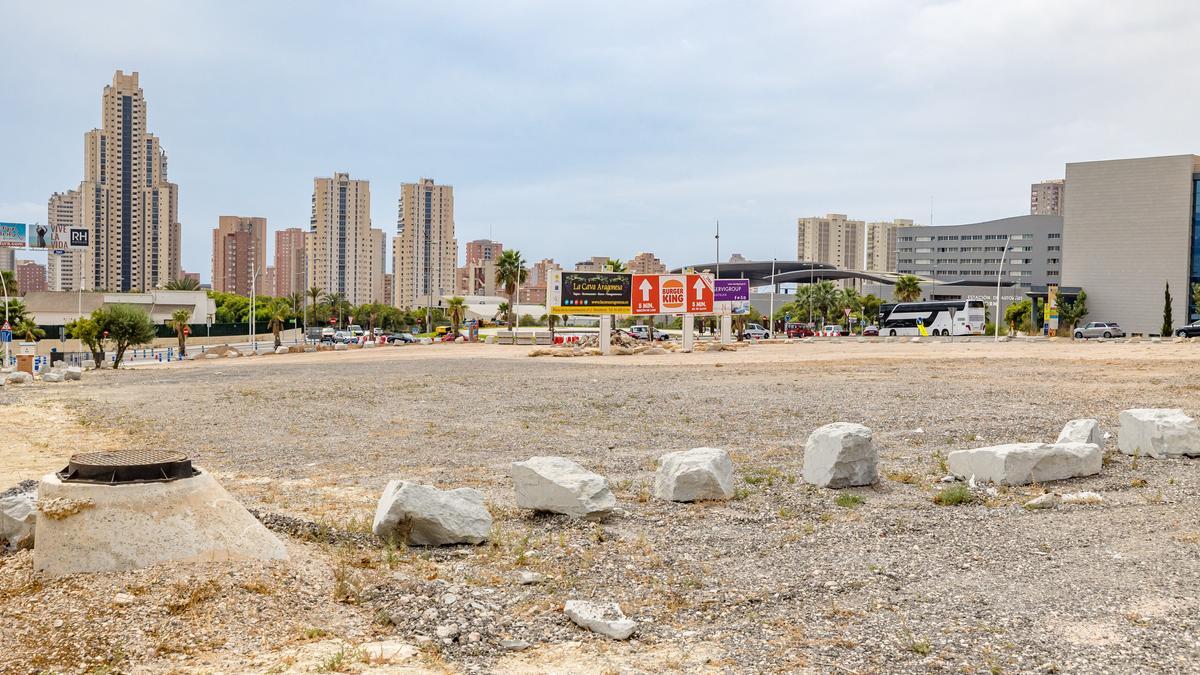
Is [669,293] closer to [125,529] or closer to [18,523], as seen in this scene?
[18,523]

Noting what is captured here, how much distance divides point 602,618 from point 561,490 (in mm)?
3310

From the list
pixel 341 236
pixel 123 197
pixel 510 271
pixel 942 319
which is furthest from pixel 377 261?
pixel 942 319

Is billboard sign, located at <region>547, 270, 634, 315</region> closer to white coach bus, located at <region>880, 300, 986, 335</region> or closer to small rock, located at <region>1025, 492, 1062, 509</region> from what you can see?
white coach bus, located at <region>880, 300, 986, 335</region>

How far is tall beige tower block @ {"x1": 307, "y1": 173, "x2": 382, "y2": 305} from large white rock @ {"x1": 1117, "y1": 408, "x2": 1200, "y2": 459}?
174 metres

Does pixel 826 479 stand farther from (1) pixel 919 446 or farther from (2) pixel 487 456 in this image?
(2) pixel 487 456

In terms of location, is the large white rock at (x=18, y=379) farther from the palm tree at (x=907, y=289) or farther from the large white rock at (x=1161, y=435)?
the palm tree at (x=907, y=289)

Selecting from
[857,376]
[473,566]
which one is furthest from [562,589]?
[857,376]

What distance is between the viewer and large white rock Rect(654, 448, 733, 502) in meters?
10.5

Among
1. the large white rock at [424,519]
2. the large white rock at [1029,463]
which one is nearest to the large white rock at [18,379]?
the large white rock at [424,519]

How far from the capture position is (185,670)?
552cm

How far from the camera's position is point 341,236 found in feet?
601

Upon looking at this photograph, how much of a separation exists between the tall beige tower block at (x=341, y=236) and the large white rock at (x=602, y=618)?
583 ft

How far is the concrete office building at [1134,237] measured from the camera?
108188mm

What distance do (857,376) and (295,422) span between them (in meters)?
19.0
